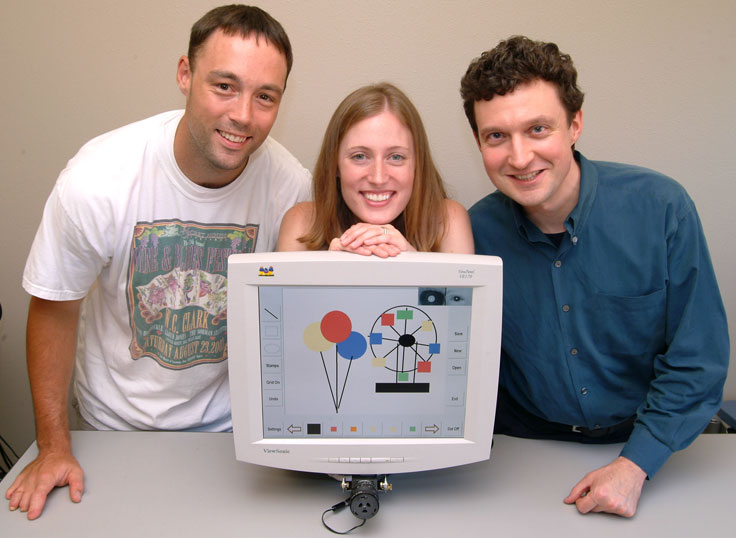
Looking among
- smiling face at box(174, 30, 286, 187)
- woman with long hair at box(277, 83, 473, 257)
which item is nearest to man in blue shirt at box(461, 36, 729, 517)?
woman with long hair at box(277, 83, 473, 257)

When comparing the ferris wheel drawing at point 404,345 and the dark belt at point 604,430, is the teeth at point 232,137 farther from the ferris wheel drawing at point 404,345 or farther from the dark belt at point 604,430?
the dark belt at point 604,430

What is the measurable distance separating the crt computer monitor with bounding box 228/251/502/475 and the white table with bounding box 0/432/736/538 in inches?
4.4

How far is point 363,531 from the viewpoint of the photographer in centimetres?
101

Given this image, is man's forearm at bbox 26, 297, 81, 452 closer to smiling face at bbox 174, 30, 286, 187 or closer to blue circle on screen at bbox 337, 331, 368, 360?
smiling face at bbox 174, 30, 286, 187

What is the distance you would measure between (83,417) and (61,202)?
61 centimetres

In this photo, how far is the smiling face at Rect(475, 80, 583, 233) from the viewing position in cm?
116

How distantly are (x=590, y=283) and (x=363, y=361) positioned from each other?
0.57m

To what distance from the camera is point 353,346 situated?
98 centimetres

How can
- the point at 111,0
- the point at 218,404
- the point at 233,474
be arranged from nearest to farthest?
the point at 233,474 < the point at 218,404 < the point at 111,0

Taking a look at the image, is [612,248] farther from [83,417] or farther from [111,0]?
[111,0]

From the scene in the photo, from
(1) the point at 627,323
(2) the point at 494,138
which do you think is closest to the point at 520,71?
(2) the point at 494,138

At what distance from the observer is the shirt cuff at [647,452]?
1.12 meters

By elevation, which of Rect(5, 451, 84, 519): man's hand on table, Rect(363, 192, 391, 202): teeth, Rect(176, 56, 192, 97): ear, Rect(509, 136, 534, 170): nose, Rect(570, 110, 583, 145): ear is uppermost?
Rect(176, 56, 192, 97): ear

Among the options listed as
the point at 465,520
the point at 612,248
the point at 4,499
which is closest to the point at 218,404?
the point at 4,499
